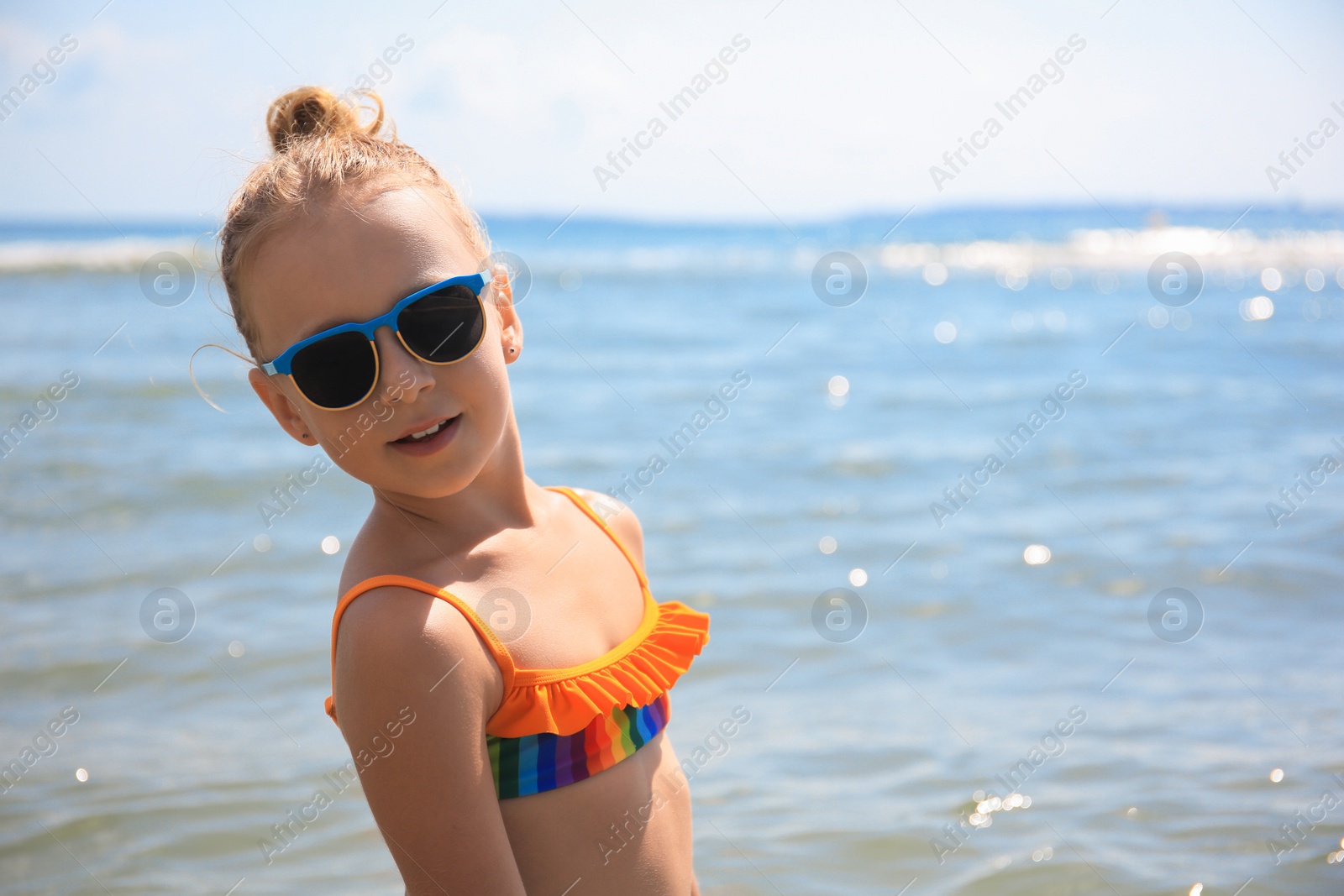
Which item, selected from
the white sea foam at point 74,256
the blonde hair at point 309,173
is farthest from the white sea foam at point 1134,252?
the blonde hair at point 309,173

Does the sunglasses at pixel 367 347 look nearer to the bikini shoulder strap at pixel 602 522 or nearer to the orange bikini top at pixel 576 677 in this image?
the orange bikini top at pixel 576 677

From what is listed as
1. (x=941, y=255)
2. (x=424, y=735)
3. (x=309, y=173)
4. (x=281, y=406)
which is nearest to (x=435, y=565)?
(x=424, y=735)

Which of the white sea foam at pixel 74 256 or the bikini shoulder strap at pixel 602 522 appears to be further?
the white sea foam at pixel 74 256

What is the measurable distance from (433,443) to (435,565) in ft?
0.58

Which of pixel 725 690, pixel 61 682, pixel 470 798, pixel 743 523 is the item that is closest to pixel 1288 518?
pixel 743 523

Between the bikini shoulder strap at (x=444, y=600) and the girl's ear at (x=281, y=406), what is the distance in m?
0.29

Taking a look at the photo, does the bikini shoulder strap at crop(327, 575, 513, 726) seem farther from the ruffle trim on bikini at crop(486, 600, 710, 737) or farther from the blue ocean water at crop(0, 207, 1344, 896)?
the blue ocean water at crop(0, 207, 1344, 896)

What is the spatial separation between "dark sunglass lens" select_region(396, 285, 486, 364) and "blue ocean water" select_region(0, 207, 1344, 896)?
27.1 inches

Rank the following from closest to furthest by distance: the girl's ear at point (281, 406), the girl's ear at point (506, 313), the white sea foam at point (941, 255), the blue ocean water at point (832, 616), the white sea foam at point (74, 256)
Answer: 1. the girl's ear at point (281, 406)
2. the girl's ear at point (506, 313)
3. the blue ocean water at point (832, 616)
4. the white sea foam at point (74, 256)
5. the white sea foam at point (941, 255)

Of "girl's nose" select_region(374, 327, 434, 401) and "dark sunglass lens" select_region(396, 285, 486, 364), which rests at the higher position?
"dark sunglass lens" select_region(396, 285, 486, 364)

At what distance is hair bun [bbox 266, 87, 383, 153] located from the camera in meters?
1.66

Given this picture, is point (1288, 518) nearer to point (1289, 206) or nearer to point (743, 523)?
point (743, 523)

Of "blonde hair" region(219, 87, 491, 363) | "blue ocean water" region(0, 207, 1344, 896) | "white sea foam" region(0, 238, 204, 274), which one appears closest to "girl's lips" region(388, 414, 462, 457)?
"blonde hair" region(219, 87, 491, 363)

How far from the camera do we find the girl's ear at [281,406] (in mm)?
1563
